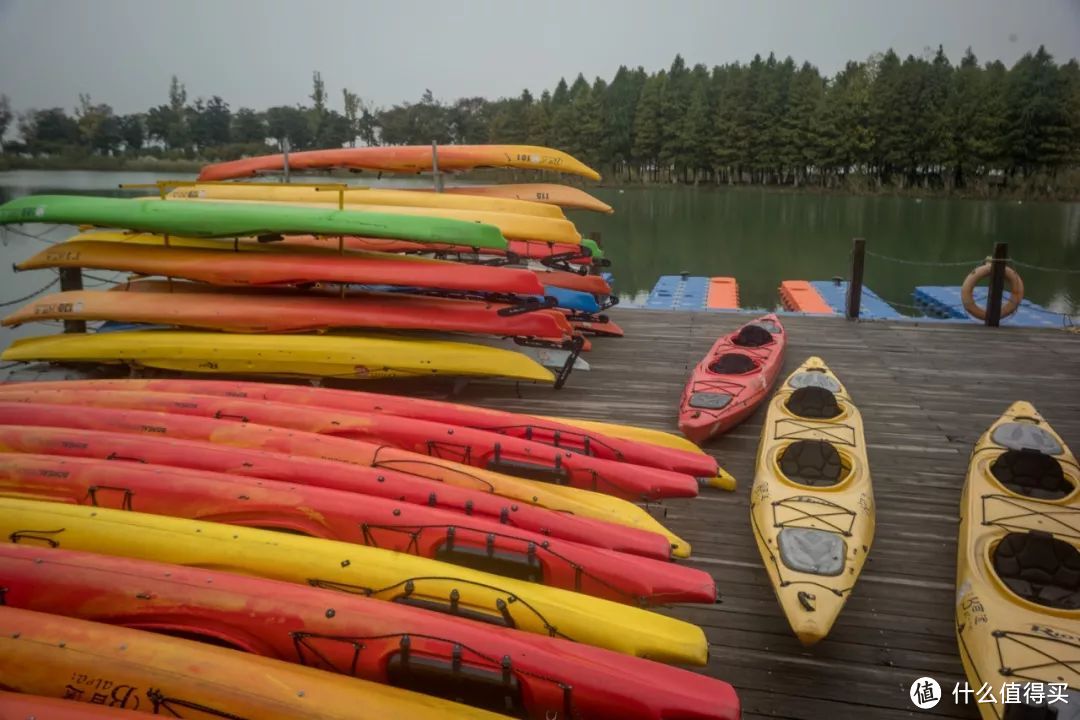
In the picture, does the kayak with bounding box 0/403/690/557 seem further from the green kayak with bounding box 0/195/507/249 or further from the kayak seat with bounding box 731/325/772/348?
the kayak seat with bounding box 731/325/772/348

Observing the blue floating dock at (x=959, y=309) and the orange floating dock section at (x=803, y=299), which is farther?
the orange floating dock section at (x=803, y=299)

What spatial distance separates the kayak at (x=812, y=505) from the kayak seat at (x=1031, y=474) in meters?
0.73

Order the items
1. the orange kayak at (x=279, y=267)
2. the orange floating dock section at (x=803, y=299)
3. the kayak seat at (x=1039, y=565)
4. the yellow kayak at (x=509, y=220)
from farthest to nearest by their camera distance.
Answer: the orange floating dock section at (x=803, y=299)
the yellow kayak at (x=509, y=220)
the orange kayak at (x=279, y=267)
the kayak seat at (x=1039, y=565)

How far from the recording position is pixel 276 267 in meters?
6.28

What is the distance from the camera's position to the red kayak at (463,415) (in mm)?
4379

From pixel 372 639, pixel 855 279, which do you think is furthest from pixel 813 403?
pixel 855 279

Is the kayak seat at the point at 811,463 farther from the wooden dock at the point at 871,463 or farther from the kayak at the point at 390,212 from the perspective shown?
the kayak at the point at 390,212

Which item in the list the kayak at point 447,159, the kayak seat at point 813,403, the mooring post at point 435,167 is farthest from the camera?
the kayak at point 447,159

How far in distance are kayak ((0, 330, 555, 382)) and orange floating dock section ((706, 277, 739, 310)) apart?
8.40 metres

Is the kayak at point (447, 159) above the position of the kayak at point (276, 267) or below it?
above

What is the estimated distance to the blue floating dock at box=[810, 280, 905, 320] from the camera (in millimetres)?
13215

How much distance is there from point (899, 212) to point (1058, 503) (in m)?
35.9

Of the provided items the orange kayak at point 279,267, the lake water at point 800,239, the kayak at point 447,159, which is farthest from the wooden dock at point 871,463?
the lake water at point 800,239

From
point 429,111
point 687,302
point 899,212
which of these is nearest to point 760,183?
point 899,212
